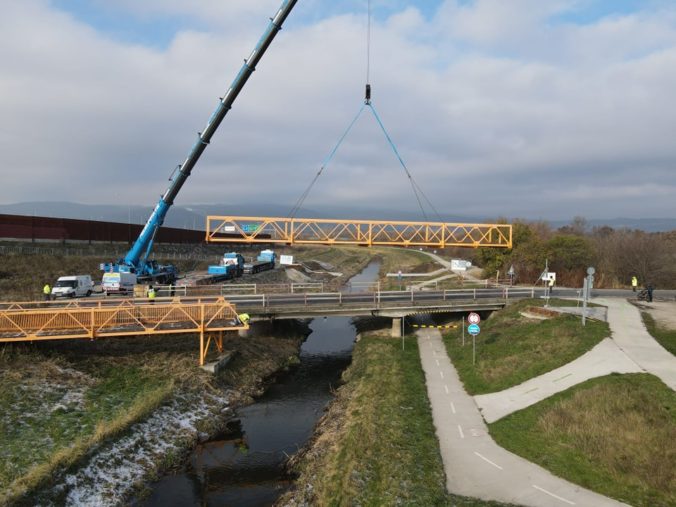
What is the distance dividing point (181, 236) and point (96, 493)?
7126cm

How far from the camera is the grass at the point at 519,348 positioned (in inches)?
867

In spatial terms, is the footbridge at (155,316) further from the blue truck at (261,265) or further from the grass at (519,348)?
the blue truck at (261,265)

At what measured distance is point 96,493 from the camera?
14.2 metres

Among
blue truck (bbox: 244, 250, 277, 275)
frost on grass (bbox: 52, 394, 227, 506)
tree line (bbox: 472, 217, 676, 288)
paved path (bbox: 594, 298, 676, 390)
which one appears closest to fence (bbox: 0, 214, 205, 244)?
blue truck (bbox: 244, 250, 277, 275)

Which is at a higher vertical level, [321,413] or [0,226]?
[0,226]

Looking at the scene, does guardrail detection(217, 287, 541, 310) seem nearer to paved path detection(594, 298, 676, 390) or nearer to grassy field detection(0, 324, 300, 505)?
grassy field detection(0, 324, 300, 505)

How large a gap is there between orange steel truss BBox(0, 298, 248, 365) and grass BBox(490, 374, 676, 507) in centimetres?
1496

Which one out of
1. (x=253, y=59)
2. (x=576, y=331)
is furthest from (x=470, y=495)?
(x=253, y=59)

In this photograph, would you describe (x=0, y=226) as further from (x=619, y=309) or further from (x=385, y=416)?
(x=619, y=309)

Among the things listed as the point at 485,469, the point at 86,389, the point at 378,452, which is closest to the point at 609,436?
the point at 485,469

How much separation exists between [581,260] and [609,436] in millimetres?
42713

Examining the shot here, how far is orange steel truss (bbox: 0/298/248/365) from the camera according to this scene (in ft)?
74.0

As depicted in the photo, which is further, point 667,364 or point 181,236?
point 181,236

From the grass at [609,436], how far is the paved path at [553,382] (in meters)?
0.65
